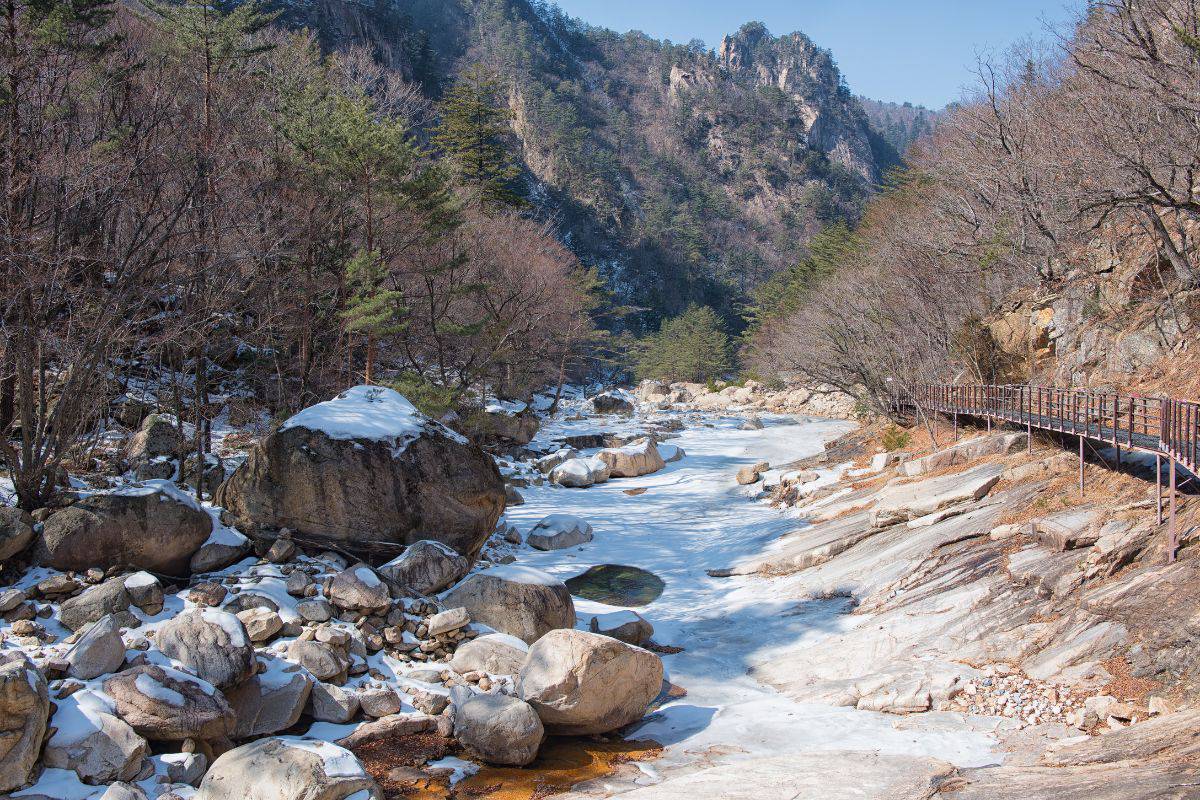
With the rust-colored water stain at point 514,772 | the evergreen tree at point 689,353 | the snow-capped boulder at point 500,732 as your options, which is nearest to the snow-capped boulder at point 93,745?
the rust-colored water stain at point 514,772

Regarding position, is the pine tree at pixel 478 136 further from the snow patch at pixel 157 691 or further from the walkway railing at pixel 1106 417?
the snow patch at pixel 157 691

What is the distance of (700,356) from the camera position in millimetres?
67688

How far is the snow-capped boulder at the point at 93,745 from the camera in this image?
21.0 feet

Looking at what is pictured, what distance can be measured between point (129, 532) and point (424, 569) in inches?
146

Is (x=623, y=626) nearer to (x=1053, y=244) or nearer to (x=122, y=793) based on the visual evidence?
(x=122, y=793)

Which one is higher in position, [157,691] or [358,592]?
[358,592]

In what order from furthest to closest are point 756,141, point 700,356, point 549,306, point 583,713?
point 756,141, point 700,356, point 549,306, point 583,713

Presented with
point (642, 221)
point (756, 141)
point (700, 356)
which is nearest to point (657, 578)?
point (700, 356)

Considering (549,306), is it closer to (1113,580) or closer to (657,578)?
(657,578)

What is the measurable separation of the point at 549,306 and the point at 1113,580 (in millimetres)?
28147

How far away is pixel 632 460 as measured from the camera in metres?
28.2

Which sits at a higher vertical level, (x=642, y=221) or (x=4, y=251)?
(x=642, y=221)

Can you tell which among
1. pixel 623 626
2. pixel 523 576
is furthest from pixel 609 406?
pixel 523 576

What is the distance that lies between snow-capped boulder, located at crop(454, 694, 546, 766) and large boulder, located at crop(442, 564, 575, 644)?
2266 mm
